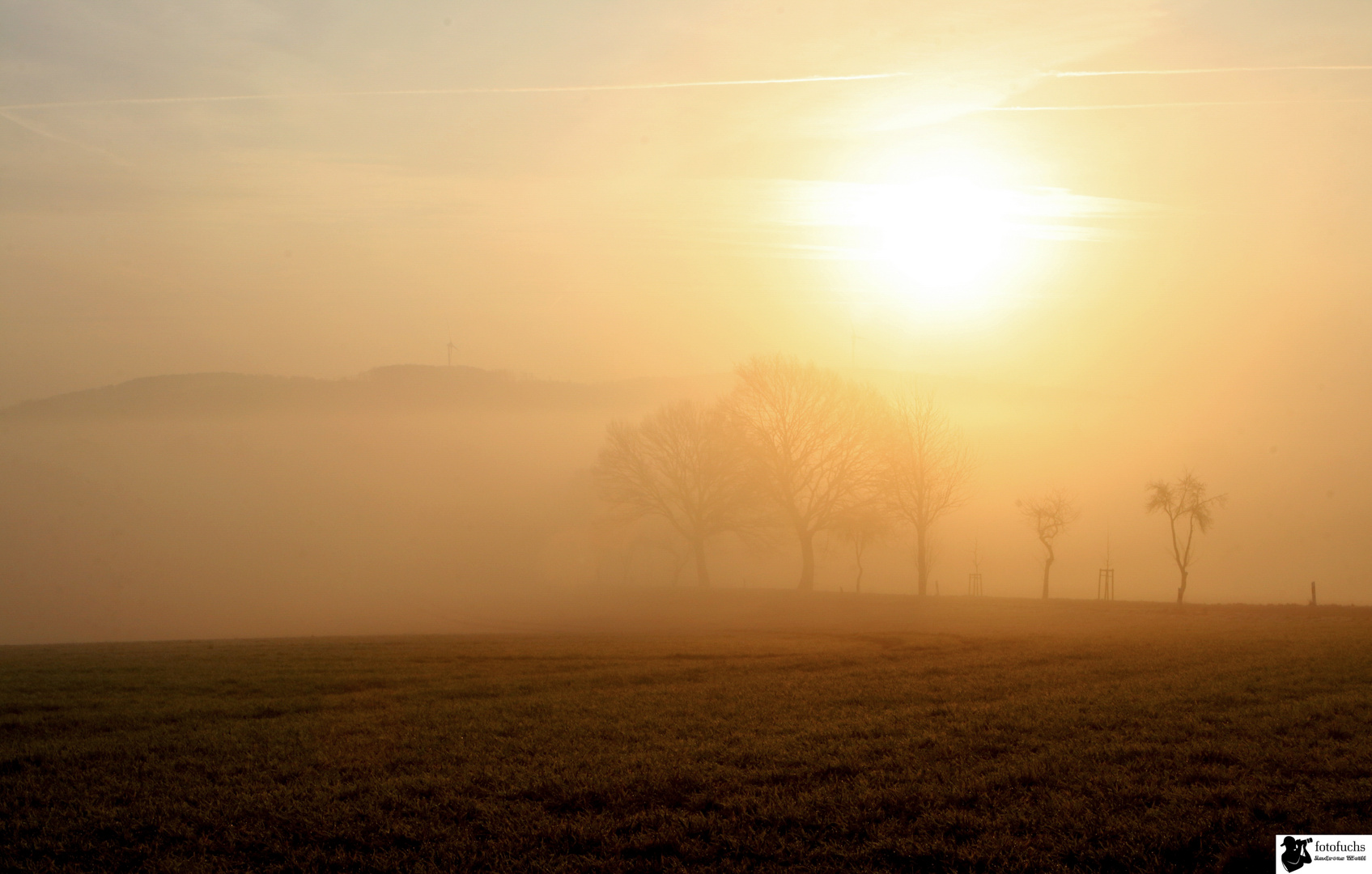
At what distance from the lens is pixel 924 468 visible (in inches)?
2438

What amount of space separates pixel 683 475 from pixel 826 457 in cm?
1275

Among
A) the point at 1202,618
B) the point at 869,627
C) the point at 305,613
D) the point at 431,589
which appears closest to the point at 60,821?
the point at 869,627

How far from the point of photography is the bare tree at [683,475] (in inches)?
2761

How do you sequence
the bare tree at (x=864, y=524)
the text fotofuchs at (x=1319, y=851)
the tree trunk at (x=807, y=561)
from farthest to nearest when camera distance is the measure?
the tree trunk at (x=807, y=561) < the bare tree at (x=864, y=524) < the text fotofuchs at (x=1319, y=851)

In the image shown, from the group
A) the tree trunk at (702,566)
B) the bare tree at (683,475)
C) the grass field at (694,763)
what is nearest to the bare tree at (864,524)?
the bare tree at (683,475)

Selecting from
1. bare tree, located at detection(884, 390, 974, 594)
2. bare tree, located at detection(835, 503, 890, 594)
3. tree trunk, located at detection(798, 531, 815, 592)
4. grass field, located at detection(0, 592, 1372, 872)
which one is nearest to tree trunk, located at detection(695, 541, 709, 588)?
tree trunk, located at detection(798, 531, 815, 592)

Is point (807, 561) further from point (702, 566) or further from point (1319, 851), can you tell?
point (1319, 851)

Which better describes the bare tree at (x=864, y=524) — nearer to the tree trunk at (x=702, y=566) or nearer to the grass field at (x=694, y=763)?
the tree trunk at (x=702, y=566)

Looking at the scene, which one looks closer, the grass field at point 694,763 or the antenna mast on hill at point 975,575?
the grass field at point 694,763

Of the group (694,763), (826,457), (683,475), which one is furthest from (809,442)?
(694,763)

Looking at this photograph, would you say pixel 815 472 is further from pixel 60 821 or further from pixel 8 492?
pixel 8 492

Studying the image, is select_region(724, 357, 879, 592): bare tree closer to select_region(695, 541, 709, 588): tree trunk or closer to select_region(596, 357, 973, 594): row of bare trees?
select_region(596, 357, 973, 594): row of bare trees

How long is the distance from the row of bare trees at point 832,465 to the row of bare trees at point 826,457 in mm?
63

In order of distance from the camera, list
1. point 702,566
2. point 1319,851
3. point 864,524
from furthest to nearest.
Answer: point 702,566 < point 864,524 < point 1319,851
